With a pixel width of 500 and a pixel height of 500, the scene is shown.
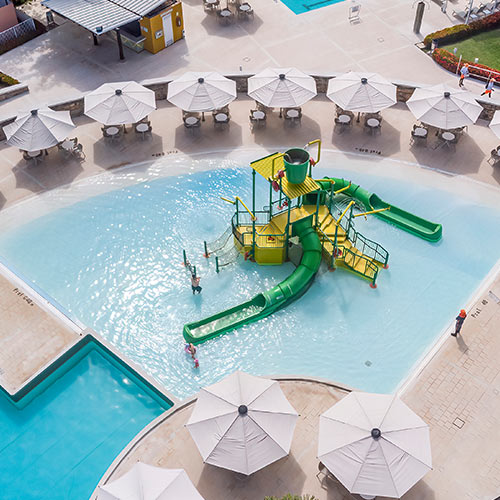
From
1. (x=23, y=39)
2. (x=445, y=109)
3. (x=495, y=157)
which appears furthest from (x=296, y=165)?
(x=23, y=39)

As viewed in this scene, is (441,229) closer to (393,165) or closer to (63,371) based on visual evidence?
(393,165)

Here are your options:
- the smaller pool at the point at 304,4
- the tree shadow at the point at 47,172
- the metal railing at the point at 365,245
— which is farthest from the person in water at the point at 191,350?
the smaller pool at the point at 304,4

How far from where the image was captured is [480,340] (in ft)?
72.8

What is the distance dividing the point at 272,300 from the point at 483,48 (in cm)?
2185

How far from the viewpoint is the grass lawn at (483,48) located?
35091 mm

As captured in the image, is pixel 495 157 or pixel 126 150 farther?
pixel 126 150

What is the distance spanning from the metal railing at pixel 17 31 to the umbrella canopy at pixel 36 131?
1022 cm

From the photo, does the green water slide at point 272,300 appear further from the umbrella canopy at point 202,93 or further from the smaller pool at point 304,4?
the smaller pool at point 304,4

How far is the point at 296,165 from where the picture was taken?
22688mm

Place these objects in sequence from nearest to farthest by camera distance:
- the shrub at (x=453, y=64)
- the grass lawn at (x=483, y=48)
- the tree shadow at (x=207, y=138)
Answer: the tree shadow at (x=207, y=138), the shrub at (x=453, y=64), the grass lawn at (x=483, y=48)

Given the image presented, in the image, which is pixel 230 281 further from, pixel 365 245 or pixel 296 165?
pixel 365 245

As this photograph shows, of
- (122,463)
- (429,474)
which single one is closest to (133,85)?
(122,463)

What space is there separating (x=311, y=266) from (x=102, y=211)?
944 centimetres

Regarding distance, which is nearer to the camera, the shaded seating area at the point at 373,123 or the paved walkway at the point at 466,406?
the paved walkway at the point at 466,406
